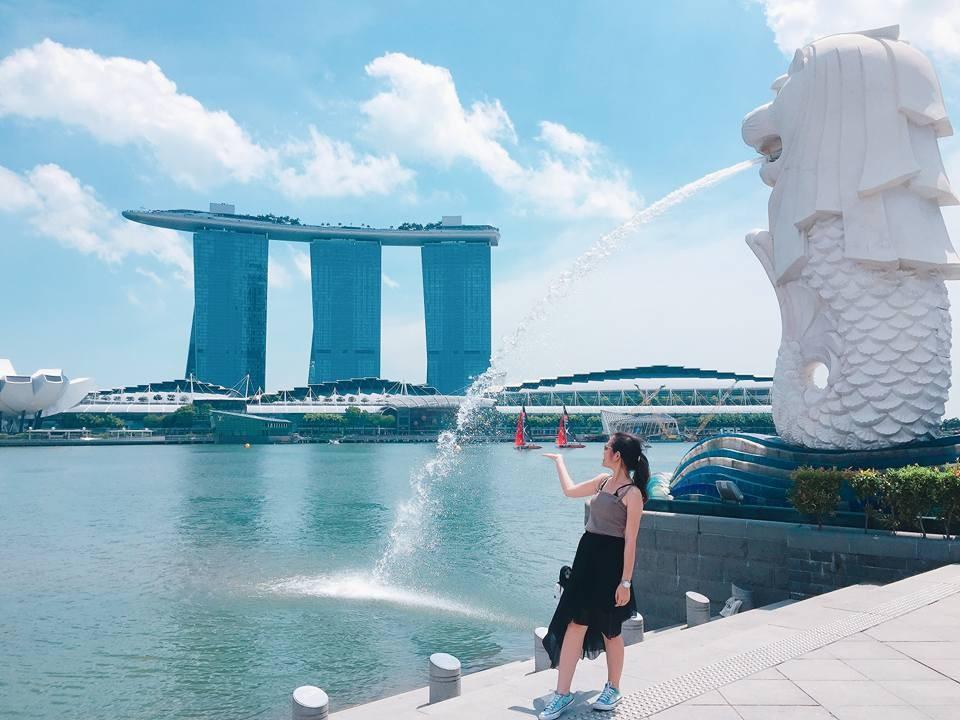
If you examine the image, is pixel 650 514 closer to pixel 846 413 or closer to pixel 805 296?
pixel 846 413

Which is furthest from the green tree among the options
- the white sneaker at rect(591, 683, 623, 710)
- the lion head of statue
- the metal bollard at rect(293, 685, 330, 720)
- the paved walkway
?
the white sneaker at rect(591, 683, 623, 710)

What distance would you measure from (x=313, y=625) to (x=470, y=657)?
366cm

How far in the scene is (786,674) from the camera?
6.62 metres

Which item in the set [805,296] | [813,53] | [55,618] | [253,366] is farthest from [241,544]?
[253,366]

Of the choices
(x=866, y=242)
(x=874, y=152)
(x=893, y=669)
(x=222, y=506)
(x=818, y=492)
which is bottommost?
(x=222, y=506)

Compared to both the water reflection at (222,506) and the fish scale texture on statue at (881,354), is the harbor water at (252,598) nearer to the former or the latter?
the water reflection at (222,506)

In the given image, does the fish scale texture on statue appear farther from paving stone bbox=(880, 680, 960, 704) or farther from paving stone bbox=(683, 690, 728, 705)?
paving stone bbox=(683, 690, 728, 705)

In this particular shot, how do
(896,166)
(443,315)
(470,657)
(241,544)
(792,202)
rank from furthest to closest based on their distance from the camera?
(443,315), (241,544), (792,202), (896,166), (470,657)

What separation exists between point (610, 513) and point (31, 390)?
13636cm

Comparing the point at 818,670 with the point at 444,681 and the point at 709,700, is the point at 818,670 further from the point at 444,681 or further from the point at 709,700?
the point at 444,681

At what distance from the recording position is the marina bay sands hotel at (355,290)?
177000 millimetres

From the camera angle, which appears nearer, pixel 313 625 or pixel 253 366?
pixel 313 625

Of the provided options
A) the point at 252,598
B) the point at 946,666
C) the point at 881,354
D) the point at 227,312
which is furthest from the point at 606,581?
the point at 227,312

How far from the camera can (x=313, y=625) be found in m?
16.1
